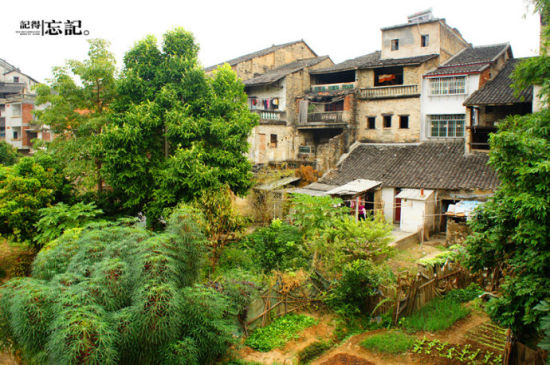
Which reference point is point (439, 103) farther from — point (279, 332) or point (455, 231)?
point (279, 332)

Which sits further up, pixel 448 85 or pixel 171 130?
pixel 448 85

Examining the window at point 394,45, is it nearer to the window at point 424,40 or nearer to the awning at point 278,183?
the window at point 424,40

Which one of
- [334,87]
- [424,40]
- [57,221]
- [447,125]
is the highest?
[424,40]

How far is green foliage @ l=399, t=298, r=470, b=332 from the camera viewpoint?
973 cm

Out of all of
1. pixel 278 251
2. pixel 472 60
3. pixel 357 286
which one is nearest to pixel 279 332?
pixel 357 286

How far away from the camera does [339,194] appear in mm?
18312

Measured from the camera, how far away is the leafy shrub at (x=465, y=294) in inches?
438

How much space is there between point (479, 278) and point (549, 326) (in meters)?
7.27

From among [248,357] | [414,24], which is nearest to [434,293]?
[248,357]

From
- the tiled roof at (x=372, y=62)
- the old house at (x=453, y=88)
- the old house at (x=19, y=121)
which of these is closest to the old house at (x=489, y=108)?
the old house at (x=453, y=88)

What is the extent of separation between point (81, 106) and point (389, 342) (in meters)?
14.1

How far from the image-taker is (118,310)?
6820 mm

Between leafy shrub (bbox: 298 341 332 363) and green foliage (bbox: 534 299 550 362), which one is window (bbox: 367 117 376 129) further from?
green foliage (bbox: 534 299 550 362)

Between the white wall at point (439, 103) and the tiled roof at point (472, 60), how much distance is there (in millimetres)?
504
